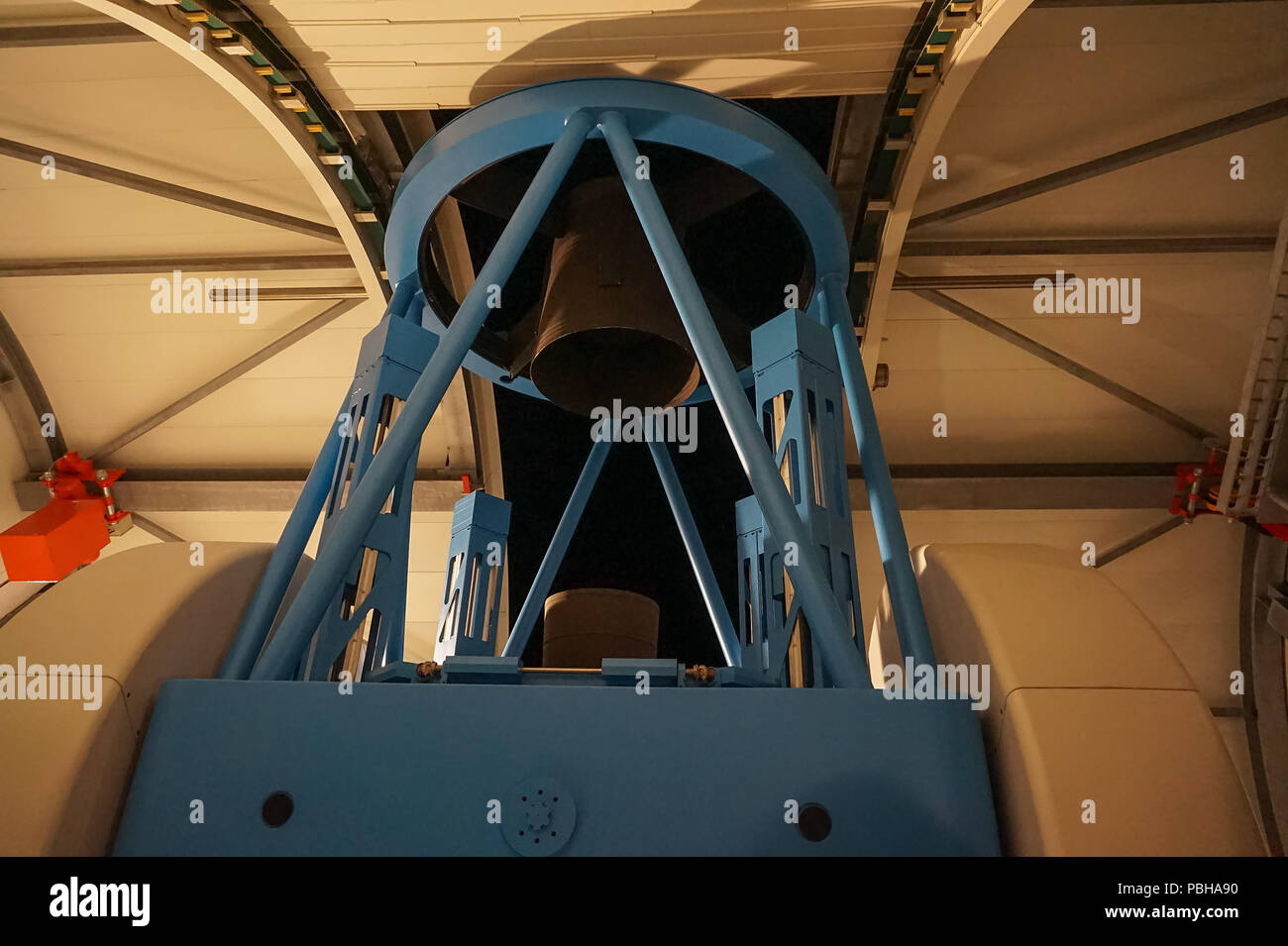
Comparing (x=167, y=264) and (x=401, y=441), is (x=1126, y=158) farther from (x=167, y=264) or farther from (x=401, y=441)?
(x=167, y=264)

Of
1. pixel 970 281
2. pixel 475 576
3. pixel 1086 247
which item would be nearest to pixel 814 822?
pixel 475 576

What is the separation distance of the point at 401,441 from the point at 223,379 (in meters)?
7.99

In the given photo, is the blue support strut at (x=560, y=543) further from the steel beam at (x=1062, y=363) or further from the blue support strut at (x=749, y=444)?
the steel beam at (x=1062, y=363)

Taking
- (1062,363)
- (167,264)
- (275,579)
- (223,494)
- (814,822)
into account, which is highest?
(167,264)

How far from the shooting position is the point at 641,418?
737cm

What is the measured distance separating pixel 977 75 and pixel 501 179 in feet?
15.1

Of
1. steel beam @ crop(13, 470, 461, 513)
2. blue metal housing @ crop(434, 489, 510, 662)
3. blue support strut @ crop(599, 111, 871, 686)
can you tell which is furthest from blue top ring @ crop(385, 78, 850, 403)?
steel beam @ crop(13, 470, 461, 513)

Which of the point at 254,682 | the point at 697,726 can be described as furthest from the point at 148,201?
the point at 697,726

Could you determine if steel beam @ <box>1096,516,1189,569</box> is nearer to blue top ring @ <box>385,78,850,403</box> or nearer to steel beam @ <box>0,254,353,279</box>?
blue top ring @ <box>385,78,850,403</box>

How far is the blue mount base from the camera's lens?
307 centimetres

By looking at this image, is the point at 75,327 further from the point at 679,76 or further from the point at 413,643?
the point at 679,76

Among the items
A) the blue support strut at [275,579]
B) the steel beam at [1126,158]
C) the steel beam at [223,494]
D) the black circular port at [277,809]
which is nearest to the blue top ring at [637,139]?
the blue support strut at [275,579]

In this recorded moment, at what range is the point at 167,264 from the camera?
33.6ft

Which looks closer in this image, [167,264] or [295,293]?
[167,264]
